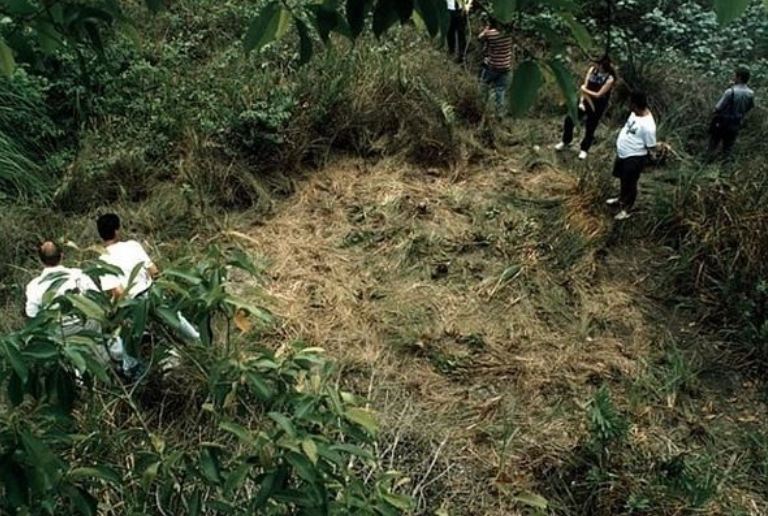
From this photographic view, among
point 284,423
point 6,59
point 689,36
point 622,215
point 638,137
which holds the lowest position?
point 622,215

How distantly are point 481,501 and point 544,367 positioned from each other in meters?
1.25

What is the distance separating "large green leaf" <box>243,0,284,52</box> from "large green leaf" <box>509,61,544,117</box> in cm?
42

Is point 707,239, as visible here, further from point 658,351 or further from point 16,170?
point 16,170

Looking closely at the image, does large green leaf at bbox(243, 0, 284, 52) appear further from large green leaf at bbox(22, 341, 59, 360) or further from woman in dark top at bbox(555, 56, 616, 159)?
woman in dark top at bbox(555, 56, 616, 159)

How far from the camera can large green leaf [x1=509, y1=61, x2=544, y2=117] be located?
131 cm

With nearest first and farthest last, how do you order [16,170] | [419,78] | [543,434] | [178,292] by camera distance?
1. [178,292]
2. [543,434]
3. [16,170]
4. [419,78]

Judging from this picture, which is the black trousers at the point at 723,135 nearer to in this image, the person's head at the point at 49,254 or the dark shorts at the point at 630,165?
the dark shorts at the point at 630,165

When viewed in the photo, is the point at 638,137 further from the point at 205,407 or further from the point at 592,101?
the point at 205,407

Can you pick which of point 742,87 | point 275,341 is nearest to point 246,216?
point 275,341

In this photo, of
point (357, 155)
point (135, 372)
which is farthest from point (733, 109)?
point (135, 372)

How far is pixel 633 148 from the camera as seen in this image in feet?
20.4

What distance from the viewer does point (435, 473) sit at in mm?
4219

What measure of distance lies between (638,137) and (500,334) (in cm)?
201

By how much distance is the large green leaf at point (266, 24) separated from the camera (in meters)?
1.36
